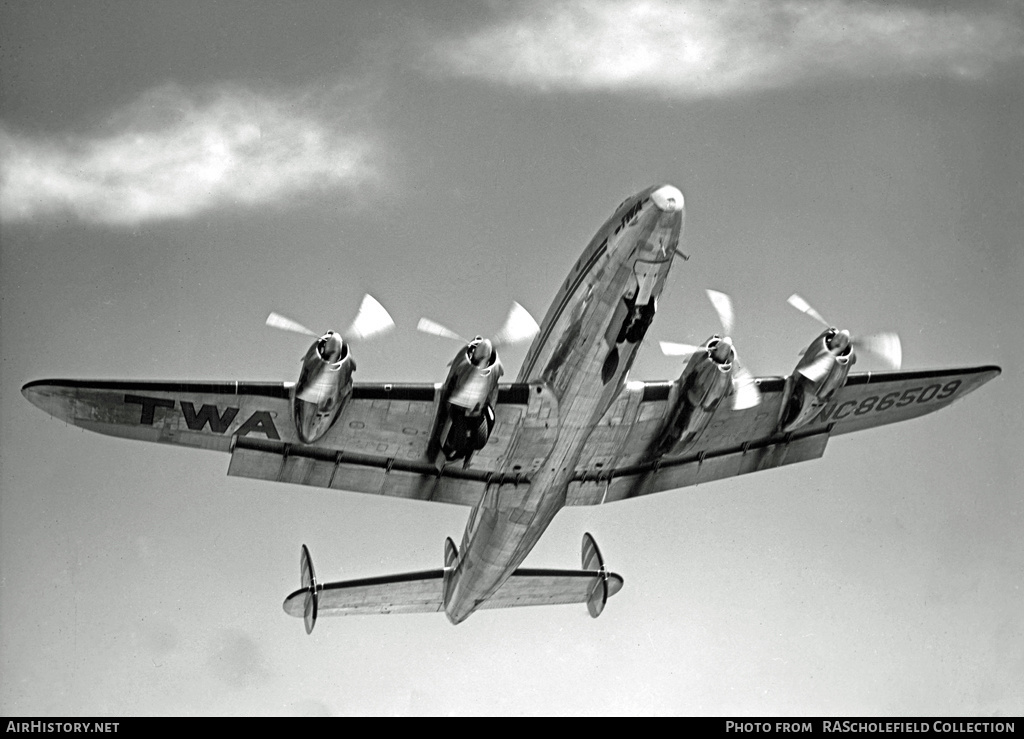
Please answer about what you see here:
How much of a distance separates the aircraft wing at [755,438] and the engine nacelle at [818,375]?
573 mm

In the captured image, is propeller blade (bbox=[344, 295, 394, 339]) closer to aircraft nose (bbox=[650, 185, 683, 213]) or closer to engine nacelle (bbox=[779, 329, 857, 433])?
aircraft nose (bbox=[650, 185, 683, 213])

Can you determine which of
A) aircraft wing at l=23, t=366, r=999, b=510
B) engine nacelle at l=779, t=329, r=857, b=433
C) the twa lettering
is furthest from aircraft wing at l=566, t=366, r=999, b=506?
the twa lettering

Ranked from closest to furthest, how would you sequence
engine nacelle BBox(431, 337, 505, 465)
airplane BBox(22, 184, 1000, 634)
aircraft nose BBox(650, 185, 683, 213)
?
aircraft nose BBox(650, 185, 683, 213) < airplane BBox(22, 184, 1000, 634) < engine nacelle BBox(431, 337, 505, 465)

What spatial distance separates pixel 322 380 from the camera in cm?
1833

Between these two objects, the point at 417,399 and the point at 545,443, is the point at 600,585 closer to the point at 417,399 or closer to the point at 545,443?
the point at 545,443

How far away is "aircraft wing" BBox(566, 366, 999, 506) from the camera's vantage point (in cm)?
2431

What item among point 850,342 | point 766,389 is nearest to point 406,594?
point 766,389

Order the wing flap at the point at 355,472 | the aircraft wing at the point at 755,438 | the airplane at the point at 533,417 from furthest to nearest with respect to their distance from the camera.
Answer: the aircraft wing at the point at 755,438
the wing flap at the point at 355,472
the airplane at the point at 533,417

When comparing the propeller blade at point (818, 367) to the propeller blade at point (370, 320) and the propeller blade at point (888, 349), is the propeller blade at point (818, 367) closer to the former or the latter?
the propeller blade at point (888, 349)

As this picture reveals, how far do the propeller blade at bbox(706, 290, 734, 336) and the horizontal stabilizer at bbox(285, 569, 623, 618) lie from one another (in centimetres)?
981


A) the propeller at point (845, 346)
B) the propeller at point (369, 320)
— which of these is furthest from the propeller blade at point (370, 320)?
the propeller at point (845, 346)

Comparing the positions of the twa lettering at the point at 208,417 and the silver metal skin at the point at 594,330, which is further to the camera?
the twa lettering at the point at 208,417

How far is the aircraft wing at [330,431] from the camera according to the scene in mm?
19078

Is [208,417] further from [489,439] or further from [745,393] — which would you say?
[745,393]
